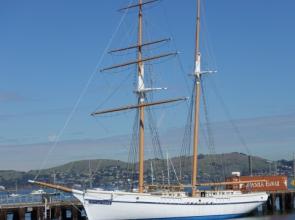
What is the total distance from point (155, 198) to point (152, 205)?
690 mm

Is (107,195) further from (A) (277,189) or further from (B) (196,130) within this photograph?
(A) (277,189)

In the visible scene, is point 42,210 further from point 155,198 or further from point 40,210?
point 155,198

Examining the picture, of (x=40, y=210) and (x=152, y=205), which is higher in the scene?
(x=152, y=205)

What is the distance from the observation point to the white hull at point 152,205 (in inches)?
2117

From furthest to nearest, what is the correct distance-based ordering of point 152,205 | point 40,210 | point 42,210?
point 42,210 < point 40,210 < point 152,205

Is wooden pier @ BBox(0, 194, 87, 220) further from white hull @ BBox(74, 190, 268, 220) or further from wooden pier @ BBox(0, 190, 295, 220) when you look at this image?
white hull @ BBox(74, 190, 268, 220)

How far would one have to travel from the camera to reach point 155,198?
55.4 m

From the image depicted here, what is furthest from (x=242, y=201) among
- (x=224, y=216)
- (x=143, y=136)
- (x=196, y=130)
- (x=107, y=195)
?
(x=107, y=195)

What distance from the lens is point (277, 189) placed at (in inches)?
3189

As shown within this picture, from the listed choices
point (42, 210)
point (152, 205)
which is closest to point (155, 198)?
point (152, 205)

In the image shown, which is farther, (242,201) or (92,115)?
(242,201)

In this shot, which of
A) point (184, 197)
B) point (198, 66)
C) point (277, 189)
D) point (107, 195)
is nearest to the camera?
point (107, 195)

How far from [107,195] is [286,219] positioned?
67.9 ft

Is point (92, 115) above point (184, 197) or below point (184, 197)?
above
